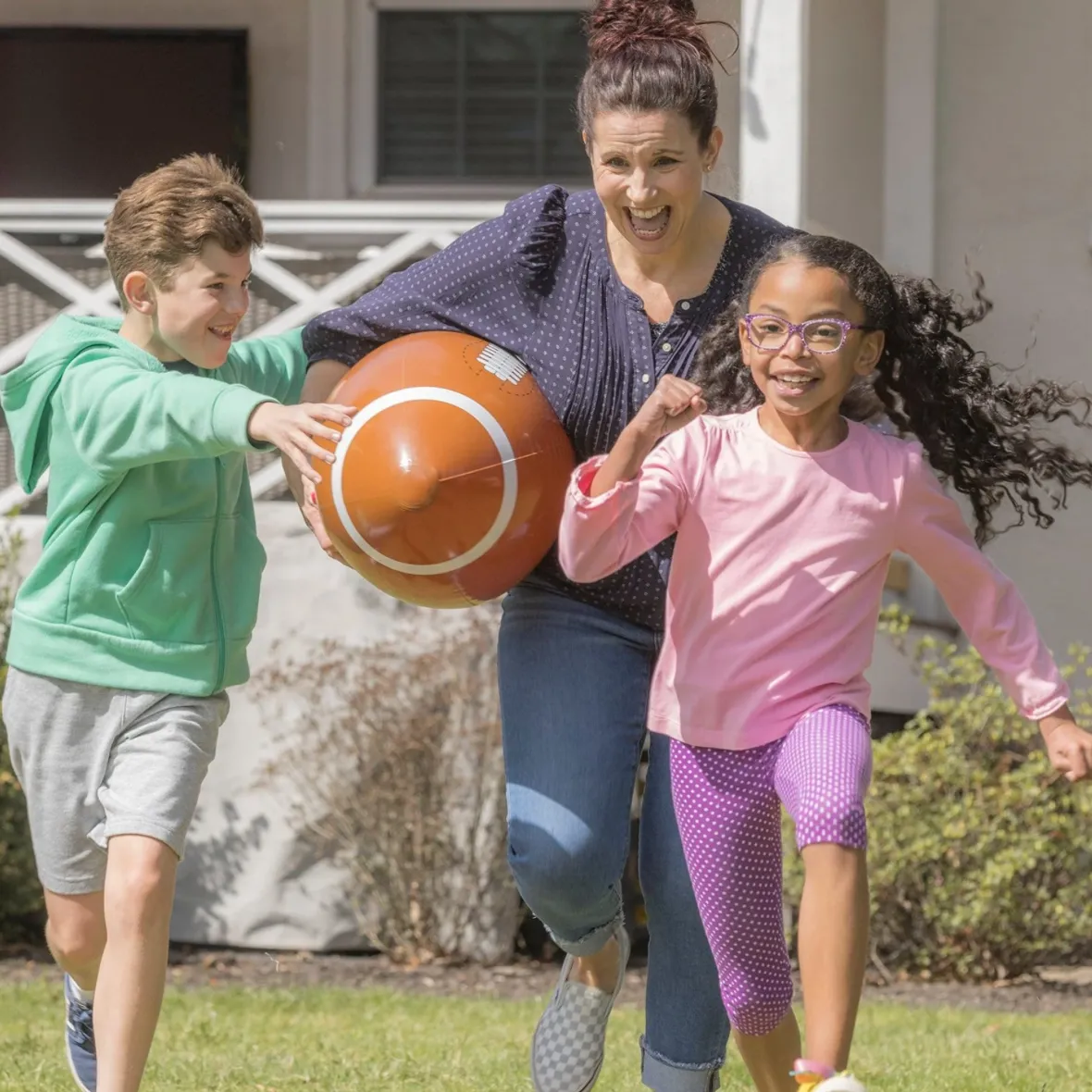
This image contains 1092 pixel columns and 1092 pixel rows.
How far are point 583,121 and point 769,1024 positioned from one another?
5.89 ft

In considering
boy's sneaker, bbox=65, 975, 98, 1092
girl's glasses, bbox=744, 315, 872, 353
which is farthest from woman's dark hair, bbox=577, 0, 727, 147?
boy's sneaker, bbox=65, 975, 98, 1092

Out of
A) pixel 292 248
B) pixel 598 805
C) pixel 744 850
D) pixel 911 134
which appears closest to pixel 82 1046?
pixel 598 805

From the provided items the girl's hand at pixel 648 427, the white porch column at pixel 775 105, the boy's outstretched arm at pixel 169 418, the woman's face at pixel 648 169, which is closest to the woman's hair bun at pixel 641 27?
the woman's face at pixel 648 169

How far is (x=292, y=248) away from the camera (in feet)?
27.3

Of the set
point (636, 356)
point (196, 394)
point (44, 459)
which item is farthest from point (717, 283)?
point (44, 459)

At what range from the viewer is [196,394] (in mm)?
3750

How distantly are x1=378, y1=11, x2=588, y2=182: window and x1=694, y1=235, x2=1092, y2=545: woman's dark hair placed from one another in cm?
610

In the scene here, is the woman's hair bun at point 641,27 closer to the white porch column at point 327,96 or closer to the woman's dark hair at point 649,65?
the woman's dark hair at point 649,65

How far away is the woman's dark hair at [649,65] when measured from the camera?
379 centimetres

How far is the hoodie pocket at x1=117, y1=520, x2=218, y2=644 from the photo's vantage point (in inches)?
156

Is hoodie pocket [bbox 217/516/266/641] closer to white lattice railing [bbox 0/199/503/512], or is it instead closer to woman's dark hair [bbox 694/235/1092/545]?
woman's dark hair [bbox 694/235/1092/545]

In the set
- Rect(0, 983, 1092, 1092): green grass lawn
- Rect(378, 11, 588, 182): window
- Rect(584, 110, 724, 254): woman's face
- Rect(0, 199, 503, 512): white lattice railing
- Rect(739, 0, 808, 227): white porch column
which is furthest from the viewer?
Rect(378, 11, 588, 182): window

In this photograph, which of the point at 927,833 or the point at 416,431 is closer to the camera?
the point at 416,431

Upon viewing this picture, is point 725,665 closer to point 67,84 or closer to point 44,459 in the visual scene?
point 44,459
